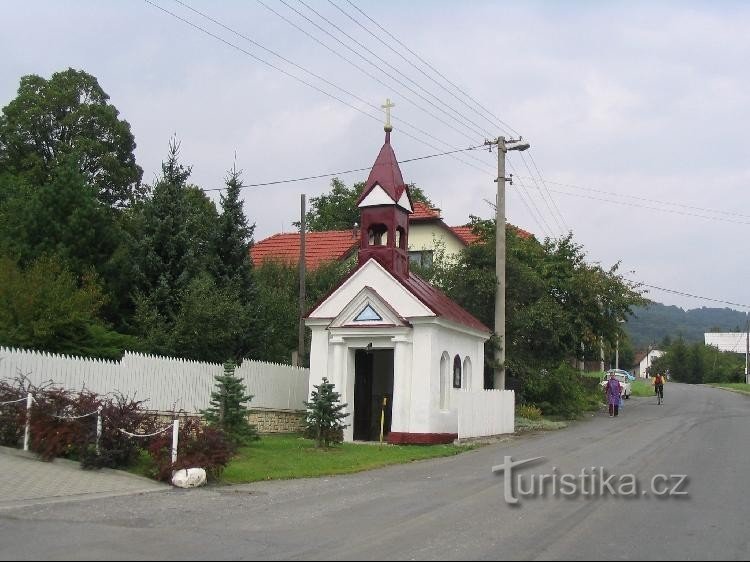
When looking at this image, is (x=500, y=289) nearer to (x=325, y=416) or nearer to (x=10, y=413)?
(x=325, y=416)

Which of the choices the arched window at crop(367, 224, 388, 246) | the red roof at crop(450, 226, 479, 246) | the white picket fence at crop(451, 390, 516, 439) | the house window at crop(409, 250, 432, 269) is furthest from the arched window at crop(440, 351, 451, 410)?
the red roof at crop(450, 226, 479, 246)

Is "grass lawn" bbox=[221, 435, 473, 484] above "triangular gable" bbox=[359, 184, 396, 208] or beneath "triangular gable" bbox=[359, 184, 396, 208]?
beneath

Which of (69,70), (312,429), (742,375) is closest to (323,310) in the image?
(312,429)

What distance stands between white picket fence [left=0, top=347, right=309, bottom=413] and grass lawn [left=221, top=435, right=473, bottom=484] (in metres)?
1.96

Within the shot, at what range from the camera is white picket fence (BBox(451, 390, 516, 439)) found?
21.8 m

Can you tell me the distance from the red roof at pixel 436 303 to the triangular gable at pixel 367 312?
0.83 m

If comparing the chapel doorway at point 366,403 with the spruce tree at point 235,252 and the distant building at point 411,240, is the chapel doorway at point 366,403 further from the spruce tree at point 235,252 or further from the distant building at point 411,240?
the distant building at point 411,240

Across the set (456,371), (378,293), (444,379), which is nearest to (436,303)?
(378,293)

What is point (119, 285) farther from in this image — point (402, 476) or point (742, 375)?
point (742, 375)

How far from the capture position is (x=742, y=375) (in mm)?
95750

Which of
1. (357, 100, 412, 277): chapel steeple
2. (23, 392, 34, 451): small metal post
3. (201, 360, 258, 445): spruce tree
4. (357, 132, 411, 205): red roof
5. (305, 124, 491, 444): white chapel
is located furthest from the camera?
(357, 132, 411, 205): red roof

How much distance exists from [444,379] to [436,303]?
7.07ft

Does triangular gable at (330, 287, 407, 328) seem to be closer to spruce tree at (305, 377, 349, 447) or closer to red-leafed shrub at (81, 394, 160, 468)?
spruce tree at (305, 377, 349, 447)

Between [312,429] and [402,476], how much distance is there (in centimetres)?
511
